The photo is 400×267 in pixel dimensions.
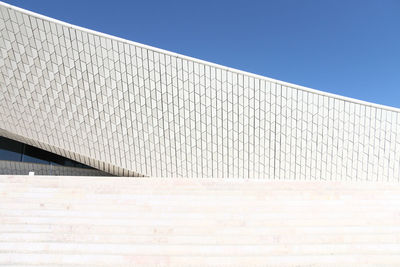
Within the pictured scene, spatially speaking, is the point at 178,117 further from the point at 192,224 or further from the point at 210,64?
the point at 192,224

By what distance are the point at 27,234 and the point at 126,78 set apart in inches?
322

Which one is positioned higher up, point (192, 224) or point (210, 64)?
point (210, 64)

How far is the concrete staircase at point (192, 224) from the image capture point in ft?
10.7

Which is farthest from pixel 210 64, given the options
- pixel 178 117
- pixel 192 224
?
pixel 192 224

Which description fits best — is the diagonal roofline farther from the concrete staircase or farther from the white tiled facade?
the concrete staircase

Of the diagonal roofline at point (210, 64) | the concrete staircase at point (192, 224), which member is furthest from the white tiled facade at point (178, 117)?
the concrete staircase at point (192, 224)

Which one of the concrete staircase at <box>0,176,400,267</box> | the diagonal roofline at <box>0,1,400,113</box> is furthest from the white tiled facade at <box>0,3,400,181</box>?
the concrete staircase at <box>0,176,400,267</box>

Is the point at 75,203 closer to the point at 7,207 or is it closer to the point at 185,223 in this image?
the point at 7,207

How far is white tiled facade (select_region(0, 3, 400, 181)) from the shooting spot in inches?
425

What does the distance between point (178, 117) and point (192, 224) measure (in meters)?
7.76

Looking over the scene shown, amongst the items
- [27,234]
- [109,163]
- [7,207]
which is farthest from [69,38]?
[27,234]

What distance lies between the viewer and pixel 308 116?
1135 cm

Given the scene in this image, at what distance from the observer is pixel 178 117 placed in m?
11.4

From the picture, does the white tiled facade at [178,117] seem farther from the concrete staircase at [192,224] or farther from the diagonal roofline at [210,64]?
the concrete staircase at [192,224]
